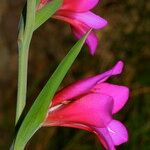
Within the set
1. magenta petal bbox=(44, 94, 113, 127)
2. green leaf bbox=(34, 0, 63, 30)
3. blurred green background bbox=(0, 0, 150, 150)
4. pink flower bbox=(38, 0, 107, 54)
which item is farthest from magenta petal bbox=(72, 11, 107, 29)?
blurred green background bbox=(0, 0, 150, 150)

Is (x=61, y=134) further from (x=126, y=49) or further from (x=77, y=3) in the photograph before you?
(x=77, y=3)

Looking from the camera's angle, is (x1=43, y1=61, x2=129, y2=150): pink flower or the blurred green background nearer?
(x1=43, y1=61, x2=129, y2=150): pink flower

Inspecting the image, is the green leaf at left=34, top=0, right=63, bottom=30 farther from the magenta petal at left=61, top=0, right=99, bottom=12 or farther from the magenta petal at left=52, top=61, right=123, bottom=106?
the magenta petal at left=52, top=61, right=123, bottom=106

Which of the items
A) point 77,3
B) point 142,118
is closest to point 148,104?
point 142,118

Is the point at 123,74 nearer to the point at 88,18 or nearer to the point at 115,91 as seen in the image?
the point at 88,18

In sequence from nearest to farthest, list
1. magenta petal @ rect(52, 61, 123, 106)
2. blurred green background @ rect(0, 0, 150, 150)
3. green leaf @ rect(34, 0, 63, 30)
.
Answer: magenta petal @ rect(52, 61, 123, 106)
green leaf @ rect(34, 0, 63, 30)
blurred green background @ rect(0, 0, 150, 150)

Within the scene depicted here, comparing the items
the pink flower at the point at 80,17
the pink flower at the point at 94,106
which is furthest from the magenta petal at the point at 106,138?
the pink flower at the point at 80,17

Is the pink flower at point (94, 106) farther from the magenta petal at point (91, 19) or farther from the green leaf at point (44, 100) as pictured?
the magenta petal at point (91, 19)
